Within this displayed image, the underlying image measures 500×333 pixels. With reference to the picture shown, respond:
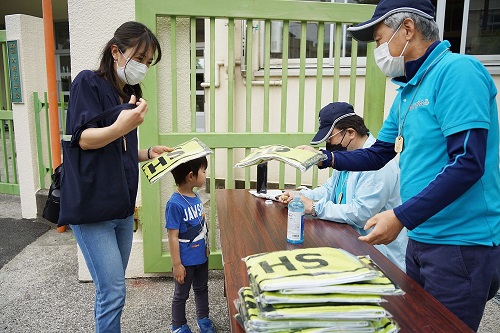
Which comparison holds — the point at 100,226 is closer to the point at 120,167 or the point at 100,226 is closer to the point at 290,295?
the point at 120,167

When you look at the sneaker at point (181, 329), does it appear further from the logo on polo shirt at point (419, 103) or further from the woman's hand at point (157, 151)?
the logo on polo shirt at point (419, 103)

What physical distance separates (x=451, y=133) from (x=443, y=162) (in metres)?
0.16

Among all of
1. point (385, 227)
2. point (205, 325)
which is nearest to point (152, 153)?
point (205, 325)

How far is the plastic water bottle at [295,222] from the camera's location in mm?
1811

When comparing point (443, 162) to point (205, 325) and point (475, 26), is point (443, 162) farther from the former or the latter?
point (475, 26)

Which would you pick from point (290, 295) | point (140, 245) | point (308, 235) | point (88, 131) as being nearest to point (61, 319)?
point (140, 245)

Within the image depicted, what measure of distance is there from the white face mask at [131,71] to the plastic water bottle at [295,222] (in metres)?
1.02

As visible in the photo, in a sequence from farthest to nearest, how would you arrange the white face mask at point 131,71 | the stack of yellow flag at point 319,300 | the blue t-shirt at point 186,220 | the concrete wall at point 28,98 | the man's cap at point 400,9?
the concrete wall at point 28,98 < the blue t-shirt at point 186,220 < the white face mask at point 131,71 < the man's cap at point 400,9 < the stack of yellow flag at point 319,300

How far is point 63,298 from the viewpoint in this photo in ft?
10.2

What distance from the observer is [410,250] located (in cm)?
166

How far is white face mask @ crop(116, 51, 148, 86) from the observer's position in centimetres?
195

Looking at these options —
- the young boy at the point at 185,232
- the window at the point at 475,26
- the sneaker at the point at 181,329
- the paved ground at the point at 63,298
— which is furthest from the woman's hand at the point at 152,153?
the window at the point at 475,26

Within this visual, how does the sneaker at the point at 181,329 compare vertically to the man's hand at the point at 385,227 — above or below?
below

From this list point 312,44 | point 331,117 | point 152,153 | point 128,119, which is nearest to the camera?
point 128,119
